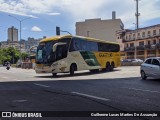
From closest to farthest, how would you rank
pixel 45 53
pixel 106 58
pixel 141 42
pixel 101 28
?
pixel 45 53, pixel 106 58, pixel 141 42, pixel 101 28

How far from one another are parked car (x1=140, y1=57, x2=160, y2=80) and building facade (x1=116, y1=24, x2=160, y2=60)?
5954 cm

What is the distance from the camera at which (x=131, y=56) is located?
304 feet

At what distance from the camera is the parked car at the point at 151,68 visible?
64.8ft

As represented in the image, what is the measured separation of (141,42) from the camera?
88750 millimetres

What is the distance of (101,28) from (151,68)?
99141 mm

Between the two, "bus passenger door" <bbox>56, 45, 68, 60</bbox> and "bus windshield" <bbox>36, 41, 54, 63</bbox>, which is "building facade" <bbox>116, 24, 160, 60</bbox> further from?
"bus windshield" <bbox>36, 41, 54, 63</bbox>

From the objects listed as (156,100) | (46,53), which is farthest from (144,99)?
(46,53)

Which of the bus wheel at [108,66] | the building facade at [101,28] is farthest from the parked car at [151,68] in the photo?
the building facade at [101,28]

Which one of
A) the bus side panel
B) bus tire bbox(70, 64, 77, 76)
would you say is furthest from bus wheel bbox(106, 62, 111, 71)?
bus tire bbox(70, 64, 77, 76)

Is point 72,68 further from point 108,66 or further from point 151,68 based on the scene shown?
point 151,68

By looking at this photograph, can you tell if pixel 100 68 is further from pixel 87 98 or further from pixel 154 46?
pixel 154 46

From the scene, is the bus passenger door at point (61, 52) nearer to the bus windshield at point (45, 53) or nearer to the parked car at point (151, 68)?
the bus windshield at point (45, 53)

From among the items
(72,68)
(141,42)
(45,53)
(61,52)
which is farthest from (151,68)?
(141,42)

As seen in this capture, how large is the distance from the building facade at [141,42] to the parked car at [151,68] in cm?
5954
